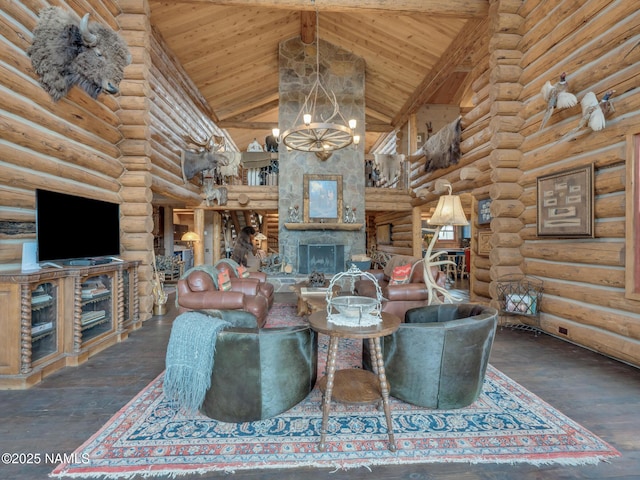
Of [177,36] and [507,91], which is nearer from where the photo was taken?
[507,91]

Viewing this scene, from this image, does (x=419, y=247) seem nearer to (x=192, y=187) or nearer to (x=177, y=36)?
(x=192, y=187)

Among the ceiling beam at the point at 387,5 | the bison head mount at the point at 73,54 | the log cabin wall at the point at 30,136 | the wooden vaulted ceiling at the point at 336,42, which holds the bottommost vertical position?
the log cabin wall at the point at 30,136

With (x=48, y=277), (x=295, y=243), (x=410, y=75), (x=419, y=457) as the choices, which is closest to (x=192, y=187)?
(x=295, y=243)

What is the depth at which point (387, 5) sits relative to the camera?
5.24 meters

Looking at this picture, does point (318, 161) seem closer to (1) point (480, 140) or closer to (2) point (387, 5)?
(2) point (387, 5)

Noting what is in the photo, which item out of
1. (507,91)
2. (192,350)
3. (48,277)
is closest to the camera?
(192,350)

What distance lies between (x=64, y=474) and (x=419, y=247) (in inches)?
355

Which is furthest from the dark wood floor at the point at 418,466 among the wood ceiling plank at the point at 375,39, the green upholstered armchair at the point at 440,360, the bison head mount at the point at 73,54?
the wood ceiling plank at the point at 375,39

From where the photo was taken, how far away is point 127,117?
4.90 meters

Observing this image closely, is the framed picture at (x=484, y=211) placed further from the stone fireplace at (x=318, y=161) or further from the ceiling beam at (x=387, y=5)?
the stone fireplace at (x=318, y=161)

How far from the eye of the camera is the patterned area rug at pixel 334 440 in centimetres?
Answer: 188

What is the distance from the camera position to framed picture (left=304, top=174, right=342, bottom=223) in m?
9.18

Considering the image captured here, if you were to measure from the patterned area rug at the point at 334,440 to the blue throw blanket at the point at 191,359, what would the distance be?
25 cm

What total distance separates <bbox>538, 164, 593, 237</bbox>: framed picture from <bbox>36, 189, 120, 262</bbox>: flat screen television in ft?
19.7
